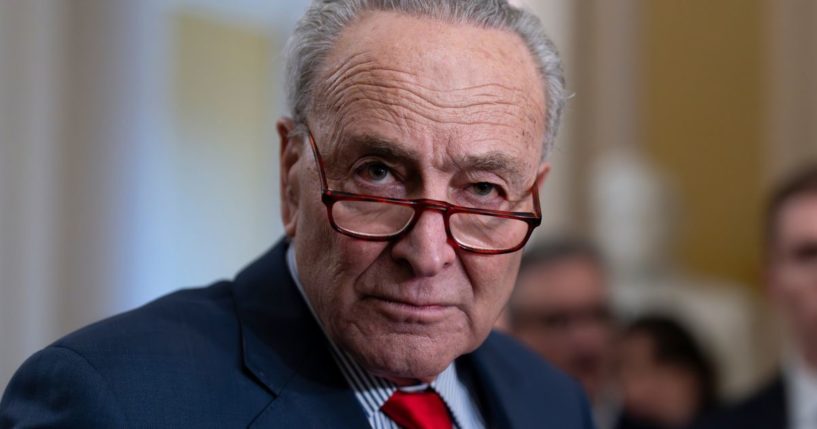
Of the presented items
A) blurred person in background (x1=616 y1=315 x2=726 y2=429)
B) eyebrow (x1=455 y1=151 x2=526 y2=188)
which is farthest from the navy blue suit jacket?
blurred person in background (x1=616 y1=315 x2=726 y2=429)

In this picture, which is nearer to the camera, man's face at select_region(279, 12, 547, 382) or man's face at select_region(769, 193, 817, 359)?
man's face at select_region(279, 12, 547, 382)

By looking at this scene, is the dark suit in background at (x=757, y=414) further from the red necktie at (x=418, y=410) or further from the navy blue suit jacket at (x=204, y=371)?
the red necktie at (x=418, y=410)

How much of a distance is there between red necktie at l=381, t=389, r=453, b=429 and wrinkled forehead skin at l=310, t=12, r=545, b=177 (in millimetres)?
430

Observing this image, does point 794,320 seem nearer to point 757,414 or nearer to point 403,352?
point 757,414

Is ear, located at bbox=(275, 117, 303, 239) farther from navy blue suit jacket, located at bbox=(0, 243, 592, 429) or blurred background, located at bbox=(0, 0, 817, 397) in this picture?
blurred background, located at bbox=(0, 0, 817, 397)

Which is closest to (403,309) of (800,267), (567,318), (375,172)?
(375,172)

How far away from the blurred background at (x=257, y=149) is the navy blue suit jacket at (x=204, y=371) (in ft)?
2.86

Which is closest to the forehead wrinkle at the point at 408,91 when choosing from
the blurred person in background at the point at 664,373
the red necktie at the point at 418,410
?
the red necktie at the point at 418,410

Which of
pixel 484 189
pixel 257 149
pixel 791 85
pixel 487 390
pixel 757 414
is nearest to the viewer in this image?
pixel 484 189

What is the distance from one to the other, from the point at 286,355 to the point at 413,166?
384 mm

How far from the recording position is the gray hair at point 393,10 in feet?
5.68

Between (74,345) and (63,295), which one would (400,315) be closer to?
(74,345)

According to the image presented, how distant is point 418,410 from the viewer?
73.5 inches

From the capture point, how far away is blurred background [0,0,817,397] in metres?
4.22
